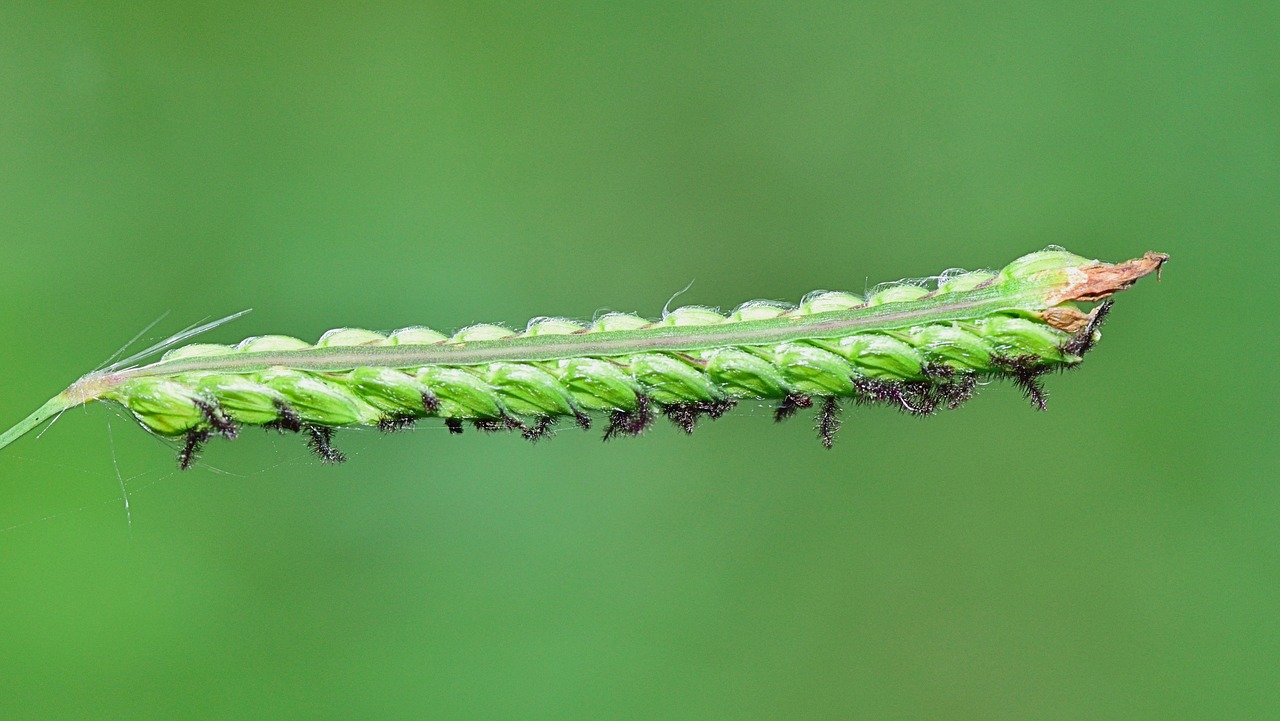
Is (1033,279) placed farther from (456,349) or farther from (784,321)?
(456,349)

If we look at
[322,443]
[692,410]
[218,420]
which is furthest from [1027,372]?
[218,420]

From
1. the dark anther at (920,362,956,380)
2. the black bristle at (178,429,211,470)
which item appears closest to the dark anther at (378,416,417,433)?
the black bristle at (178,429,211,470)

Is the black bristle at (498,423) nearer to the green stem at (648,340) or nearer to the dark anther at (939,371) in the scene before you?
the green stem at (648,340)

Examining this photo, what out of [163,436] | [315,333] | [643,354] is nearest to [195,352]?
[163,436]

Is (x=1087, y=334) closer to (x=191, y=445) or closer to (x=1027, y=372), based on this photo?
(x=1027, y=372)

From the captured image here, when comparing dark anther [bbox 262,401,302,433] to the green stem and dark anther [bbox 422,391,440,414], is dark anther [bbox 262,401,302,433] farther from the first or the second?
dark anther [bbox 422,391,440,414]

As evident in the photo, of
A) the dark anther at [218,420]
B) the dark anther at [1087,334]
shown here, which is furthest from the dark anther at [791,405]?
the dark anther at [218,420]
